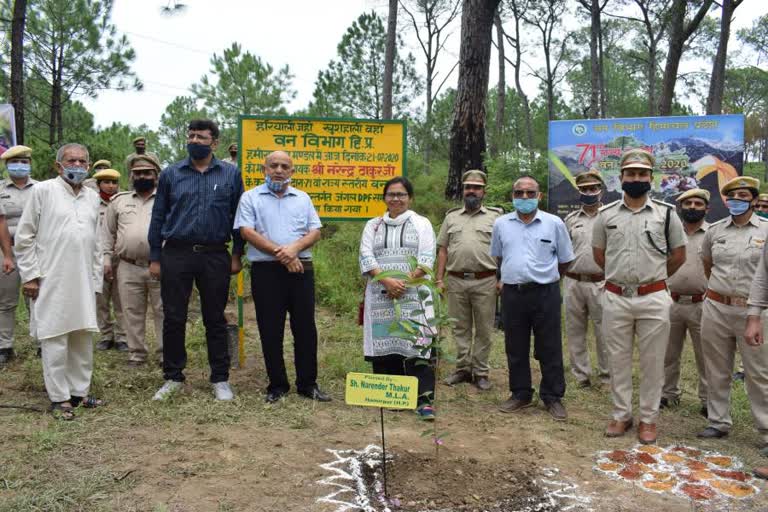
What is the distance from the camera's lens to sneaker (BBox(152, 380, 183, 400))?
4840mm

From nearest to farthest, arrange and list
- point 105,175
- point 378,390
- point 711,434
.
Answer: point 378,390 → point 711,434 → point 105,175

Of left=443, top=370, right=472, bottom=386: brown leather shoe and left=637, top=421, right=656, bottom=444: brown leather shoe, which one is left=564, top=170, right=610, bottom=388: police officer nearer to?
left=443, top=370, right=472, bottom=386: brown leather shoe

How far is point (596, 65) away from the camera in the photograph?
21.5 metres

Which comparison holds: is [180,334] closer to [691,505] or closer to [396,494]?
[396,494]

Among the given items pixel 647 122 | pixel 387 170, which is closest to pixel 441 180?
pixel 647 122

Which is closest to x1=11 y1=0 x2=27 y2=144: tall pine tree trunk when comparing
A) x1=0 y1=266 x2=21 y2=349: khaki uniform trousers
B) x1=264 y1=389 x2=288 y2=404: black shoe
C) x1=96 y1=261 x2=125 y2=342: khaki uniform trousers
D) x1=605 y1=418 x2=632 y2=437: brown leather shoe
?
x1=96 y1=261 x2=125 y2=342: khaki uniform trousers

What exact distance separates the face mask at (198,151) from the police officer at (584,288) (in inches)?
130

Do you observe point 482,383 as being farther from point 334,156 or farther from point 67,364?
point 67,364

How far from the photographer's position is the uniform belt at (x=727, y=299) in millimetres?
4492

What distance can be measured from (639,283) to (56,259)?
403cm

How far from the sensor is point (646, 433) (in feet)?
14.6

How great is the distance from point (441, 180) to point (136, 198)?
30.9 feet

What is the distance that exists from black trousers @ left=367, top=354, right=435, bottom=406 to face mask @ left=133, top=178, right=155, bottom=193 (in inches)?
107

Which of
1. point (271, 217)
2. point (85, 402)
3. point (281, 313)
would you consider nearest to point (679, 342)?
point (281, 313)
